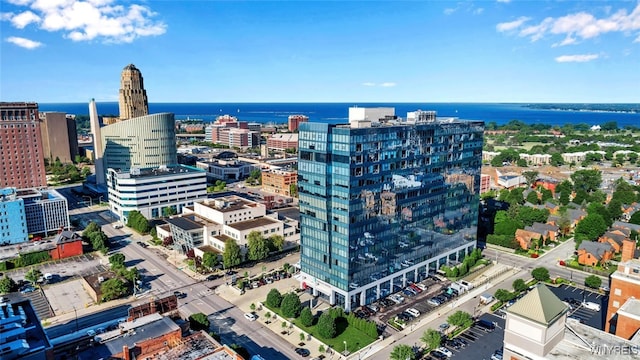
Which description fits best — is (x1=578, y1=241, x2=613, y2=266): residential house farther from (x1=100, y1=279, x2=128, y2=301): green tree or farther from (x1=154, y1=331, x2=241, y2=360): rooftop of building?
(x1=100, y1=279, x2=128, y2=301): green tree

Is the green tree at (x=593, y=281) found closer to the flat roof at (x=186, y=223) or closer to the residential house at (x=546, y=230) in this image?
the residential house at (x=546, y=230)

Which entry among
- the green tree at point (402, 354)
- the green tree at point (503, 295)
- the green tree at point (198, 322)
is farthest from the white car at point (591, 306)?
the green tree at point (198, 322)

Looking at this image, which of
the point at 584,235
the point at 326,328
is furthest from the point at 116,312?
the point at 584,235

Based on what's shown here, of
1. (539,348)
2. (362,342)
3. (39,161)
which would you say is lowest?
(362,342)

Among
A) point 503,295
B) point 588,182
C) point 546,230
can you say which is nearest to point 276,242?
point 503,295

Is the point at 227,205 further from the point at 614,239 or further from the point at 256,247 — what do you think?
the point at 614,239

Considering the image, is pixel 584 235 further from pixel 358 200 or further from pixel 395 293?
pixel 358 200
